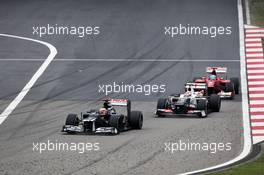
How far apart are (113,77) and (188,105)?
918 centimetres

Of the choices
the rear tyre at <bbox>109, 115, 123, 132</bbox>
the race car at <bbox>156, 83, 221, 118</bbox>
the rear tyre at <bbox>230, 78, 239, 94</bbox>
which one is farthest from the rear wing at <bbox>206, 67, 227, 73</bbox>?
the rear tyre at <bbox>109, 115, 123, 132</bbox>

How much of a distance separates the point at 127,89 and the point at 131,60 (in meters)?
6.43

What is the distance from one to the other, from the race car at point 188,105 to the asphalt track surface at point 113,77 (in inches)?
14.4

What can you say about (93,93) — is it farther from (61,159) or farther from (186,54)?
(61,159)

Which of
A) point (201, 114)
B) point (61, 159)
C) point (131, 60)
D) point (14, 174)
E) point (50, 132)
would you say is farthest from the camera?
point (131, 60)

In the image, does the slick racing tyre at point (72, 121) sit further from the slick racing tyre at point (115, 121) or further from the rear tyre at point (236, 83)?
the rear tyre at point (236, 83)

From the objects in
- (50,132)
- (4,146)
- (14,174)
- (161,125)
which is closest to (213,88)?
(161,125)

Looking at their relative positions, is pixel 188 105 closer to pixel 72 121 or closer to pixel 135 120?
pixel 135 120

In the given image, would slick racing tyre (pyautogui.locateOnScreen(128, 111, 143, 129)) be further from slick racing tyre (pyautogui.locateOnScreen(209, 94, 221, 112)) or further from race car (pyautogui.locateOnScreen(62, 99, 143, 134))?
slick racing tyre (pyautogui.locateOnScreen(209, 94, 221, 112))

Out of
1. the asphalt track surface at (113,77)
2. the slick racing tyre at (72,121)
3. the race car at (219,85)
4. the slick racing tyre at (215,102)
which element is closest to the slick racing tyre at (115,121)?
the asphalt track surface at (113,77)

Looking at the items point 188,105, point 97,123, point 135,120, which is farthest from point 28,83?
point 97,123

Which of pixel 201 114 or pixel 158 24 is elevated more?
pixel 158 24

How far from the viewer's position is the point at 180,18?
179 ft

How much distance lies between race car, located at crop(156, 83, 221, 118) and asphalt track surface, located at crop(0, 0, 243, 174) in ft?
1.20
